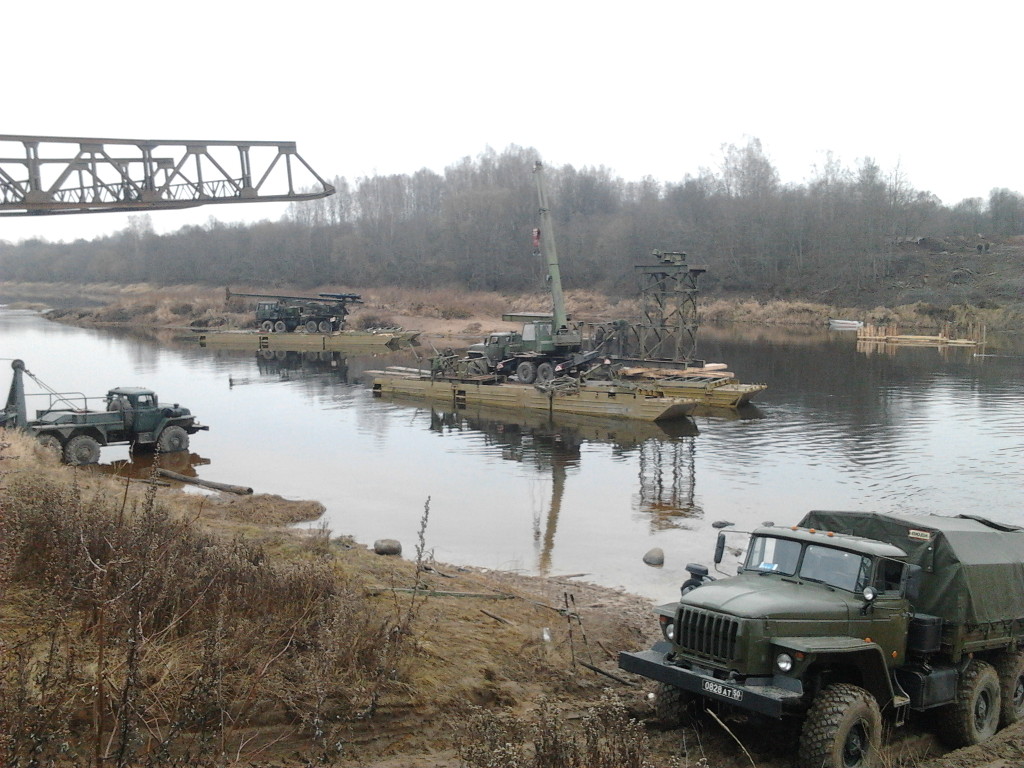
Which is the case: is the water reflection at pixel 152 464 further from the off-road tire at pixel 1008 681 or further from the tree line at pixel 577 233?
the tree line at pixel 577 233

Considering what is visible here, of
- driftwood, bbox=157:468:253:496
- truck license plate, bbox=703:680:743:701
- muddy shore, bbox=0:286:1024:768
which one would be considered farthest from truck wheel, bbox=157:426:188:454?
truck license plate, bbox=703:680:743:701

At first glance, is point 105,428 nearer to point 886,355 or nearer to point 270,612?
point 270,612

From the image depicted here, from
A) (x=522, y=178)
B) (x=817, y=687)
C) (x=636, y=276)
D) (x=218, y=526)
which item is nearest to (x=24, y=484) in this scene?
(x=218, y=526)

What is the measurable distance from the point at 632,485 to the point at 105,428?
43.7ft

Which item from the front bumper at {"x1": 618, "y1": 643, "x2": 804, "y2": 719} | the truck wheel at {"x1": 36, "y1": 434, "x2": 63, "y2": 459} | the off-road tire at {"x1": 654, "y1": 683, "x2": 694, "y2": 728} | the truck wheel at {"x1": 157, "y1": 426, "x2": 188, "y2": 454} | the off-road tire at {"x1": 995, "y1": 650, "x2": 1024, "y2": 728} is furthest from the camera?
the truck wheel at {"x1": 157, "y1": 426, "x2": 188, "y2": 454}

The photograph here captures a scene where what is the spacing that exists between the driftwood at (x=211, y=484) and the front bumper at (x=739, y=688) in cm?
1444

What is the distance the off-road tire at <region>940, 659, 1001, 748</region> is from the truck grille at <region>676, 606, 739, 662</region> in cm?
266

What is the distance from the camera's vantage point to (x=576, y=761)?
217 inches

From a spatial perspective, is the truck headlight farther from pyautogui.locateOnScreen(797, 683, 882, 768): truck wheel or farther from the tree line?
the tree line

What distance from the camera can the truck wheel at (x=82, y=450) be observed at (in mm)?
22641

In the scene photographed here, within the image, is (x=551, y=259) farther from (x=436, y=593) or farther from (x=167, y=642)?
(x=167, y=642)

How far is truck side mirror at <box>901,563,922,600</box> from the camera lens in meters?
7.89

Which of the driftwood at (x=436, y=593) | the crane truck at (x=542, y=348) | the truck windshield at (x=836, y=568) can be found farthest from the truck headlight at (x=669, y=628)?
the crane truck at (x=542, y=348)

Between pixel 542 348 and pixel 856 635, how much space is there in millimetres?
30735
